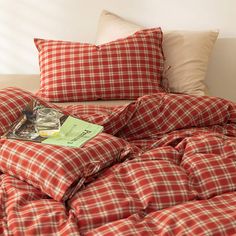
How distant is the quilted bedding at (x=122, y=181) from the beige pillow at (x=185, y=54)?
58 centimetres

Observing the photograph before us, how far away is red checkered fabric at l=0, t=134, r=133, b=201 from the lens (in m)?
1.17

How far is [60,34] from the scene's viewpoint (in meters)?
2.40

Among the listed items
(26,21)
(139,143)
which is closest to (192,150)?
(139,143)

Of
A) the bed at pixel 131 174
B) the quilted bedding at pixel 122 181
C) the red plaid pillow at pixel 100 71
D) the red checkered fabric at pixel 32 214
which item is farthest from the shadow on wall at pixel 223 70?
the red checkered fabric at pixel 32 214

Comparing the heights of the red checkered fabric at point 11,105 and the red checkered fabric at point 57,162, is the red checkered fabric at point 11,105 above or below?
above

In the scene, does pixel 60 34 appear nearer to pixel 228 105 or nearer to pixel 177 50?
pixel 177 50

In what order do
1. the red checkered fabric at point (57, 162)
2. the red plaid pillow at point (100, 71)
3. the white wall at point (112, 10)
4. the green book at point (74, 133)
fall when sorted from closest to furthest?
the red checkered fabric at point (57, 162)
the green book at point (74, 133)
the red plaid pillow at point (100, 71)
the white wall at point (112, 10)

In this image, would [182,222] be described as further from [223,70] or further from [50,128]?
[223,70]

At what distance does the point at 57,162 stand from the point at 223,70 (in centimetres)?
153

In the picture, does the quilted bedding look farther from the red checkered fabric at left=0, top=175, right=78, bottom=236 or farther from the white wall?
the white wall

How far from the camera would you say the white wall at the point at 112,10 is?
2.32m

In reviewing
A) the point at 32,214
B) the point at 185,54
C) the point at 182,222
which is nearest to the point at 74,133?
the point at 32,214

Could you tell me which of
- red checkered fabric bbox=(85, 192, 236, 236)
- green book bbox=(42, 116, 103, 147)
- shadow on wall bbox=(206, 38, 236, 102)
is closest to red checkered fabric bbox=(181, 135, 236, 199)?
red checkered fabric bbox=(85, 192, 236, 236)

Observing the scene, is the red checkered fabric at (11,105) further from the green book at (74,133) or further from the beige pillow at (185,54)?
the beige pillow at (185,54)
